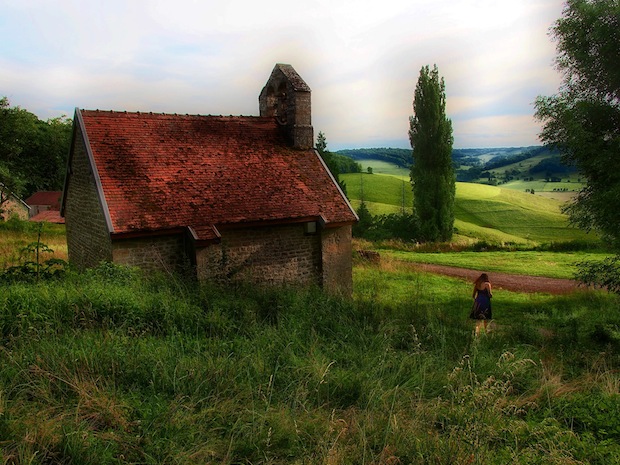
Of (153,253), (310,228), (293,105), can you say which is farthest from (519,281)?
(153,253)

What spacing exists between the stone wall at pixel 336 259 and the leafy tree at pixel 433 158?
27495mm

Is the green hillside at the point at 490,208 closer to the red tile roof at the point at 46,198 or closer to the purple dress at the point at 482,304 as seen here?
the purple dress at the point at 482,304

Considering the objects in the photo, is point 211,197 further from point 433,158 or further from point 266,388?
point 433,158

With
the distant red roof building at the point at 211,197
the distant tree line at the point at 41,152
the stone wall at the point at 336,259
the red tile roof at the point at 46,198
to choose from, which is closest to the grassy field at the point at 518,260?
the stone wall at the point at 336,259

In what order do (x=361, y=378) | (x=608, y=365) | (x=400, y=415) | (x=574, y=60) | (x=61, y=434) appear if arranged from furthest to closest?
(x=574, y=60)
(x=608, y=365)
(x=361, y=378)
(x=400, y=415)
(x=61, y=434)

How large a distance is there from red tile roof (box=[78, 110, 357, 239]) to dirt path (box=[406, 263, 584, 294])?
29.2 feet

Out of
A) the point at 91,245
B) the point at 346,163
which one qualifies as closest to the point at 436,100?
the point at 91,245

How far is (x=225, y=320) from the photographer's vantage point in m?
7.43

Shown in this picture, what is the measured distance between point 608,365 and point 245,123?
13.6 metres

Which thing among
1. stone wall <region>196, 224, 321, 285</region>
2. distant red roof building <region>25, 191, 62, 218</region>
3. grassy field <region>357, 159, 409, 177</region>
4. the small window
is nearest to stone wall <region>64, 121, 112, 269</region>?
stone wall <region>196, 224, 321, 285</region>

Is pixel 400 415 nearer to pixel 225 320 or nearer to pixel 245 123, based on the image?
pixel 225 320

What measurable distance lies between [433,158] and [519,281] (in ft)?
76.2

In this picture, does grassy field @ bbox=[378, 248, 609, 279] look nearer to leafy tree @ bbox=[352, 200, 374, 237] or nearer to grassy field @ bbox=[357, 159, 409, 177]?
leafy tree @ bbox=[352, 200, 374, 237]

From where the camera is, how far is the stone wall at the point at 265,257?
45.0ft
